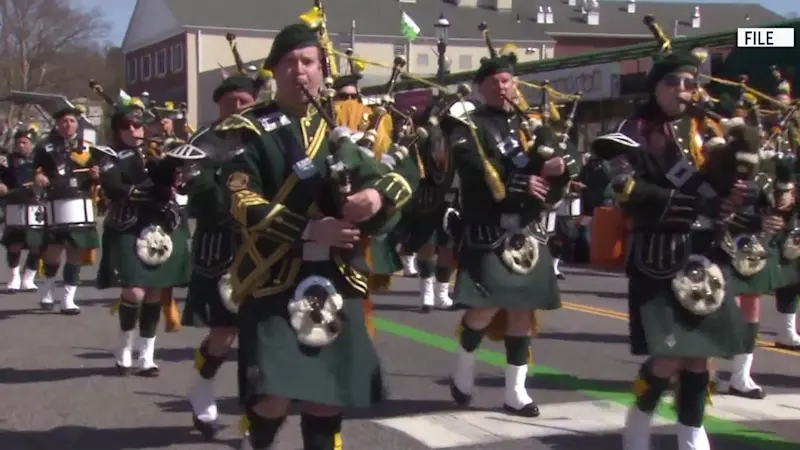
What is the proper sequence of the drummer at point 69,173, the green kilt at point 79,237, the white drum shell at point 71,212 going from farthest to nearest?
the green kilt at point 79,237 → the white drum shell at point 71,212 → the drummer at point 69,173

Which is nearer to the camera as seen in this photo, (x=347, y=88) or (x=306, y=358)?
(x=306, y=358)

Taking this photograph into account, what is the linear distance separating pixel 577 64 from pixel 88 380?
43.9 feet

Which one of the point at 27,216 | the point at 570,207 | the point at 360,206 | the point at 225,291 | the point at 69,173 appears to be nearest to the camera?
the point at 360,206

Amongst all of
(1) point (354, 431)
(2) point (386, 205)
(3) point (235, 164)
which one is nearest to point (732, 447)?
(1) point (354, 431)

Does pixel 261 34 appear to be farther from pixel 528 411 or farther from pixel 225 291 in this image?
pixel 225 291

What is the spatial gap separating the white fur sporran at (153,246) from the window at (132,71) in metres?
63.7

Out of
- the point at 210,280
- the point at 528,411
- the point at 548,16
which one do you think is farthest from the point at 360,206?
the point at 548,16

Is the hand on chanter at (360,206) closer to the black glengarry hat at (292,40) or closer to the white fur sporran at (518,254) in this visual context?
the black glengarry hat at (292,40)

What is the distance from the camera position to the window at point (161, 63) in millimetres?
63688

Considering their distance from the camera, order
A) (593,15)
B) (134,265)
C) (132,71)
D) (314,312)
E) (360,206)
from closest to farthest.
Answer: (360,206), (314,312), (134,265), (132,71), (593,15)

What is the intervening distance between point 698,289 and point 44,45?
185ft

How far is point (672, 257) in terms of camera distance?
5387 mm

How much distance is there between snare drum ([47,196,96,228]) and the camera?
1143 centimetres

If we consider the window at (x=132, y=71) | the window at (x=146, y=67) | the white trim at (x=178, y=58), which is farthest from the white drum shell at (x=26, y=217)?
the window at (x=132, y=71)
